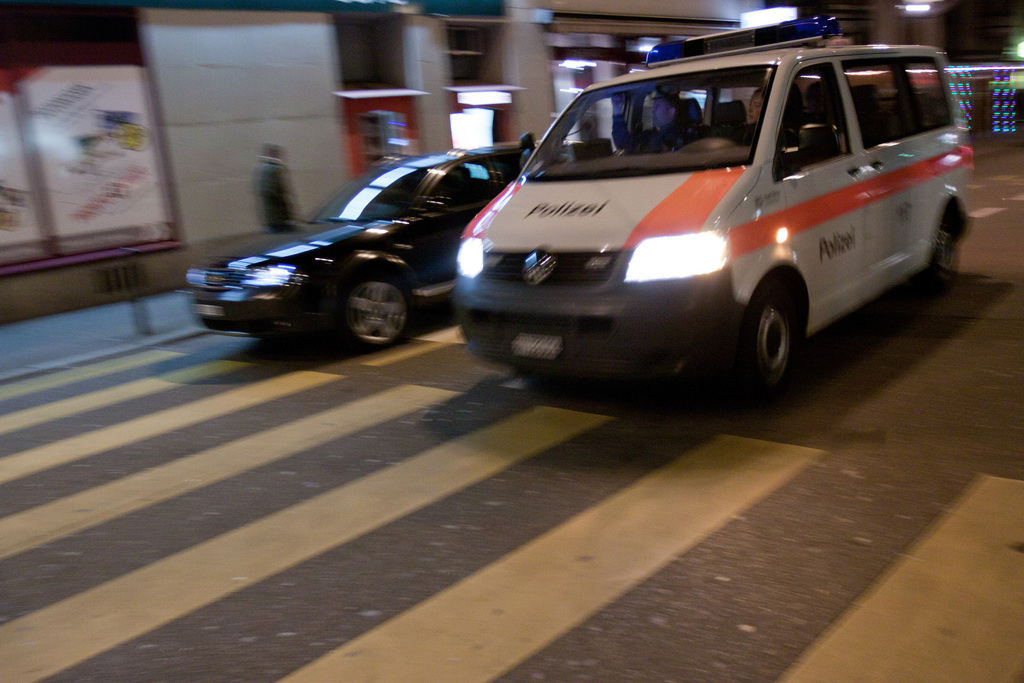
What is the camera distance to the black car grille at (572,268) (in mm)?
5273

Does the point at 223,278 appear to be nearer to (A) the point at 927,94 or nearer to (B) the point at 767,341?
(B) the point at 767,341

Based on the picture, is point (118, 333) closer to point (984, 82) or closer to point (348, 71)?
point (348, 71)

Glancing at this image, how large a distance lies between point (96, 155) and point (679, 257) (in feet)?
34.8

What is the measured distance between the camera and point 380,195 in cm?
903

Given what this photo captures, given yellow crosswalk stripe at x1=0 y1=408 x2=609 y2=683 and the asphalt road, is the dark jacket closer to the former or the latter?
the asphalt road

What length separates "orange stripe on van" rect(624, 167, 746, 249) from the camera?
17.0ft

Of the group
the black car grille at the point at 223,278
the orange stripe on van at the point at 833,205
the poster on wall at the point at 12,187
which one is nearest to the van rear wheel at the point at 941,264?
the orange stripe on van at the point at 833,205

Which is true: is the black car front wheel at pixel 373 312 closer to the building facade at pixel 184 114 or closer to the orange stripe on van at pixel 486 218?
the orange stripe on van at pixel 486 218

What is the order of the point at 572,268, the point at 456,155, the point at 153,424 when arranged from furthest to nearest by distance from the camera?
the point at 456,155 → the point at 153,424 → the point at 572,268

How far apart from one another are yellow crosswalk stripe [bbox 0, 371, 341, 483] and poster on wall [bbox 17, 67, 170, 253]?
22.6ft

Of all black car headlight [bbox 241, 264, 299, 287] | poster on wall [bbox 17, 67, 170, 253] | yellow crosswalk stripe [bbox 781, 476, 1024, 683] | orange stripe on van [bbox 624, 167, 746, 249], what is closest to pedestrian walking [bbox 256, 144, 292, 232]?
poster on wall [bbox 17, 67, 170, 253]

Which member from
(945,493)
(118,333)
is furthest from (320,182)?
(945,493)

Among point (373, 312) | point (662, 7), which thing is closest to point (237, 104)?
point (373, 312)

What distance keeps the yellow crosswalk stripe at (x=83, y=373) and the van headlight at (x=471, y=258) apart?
13.8 feet
